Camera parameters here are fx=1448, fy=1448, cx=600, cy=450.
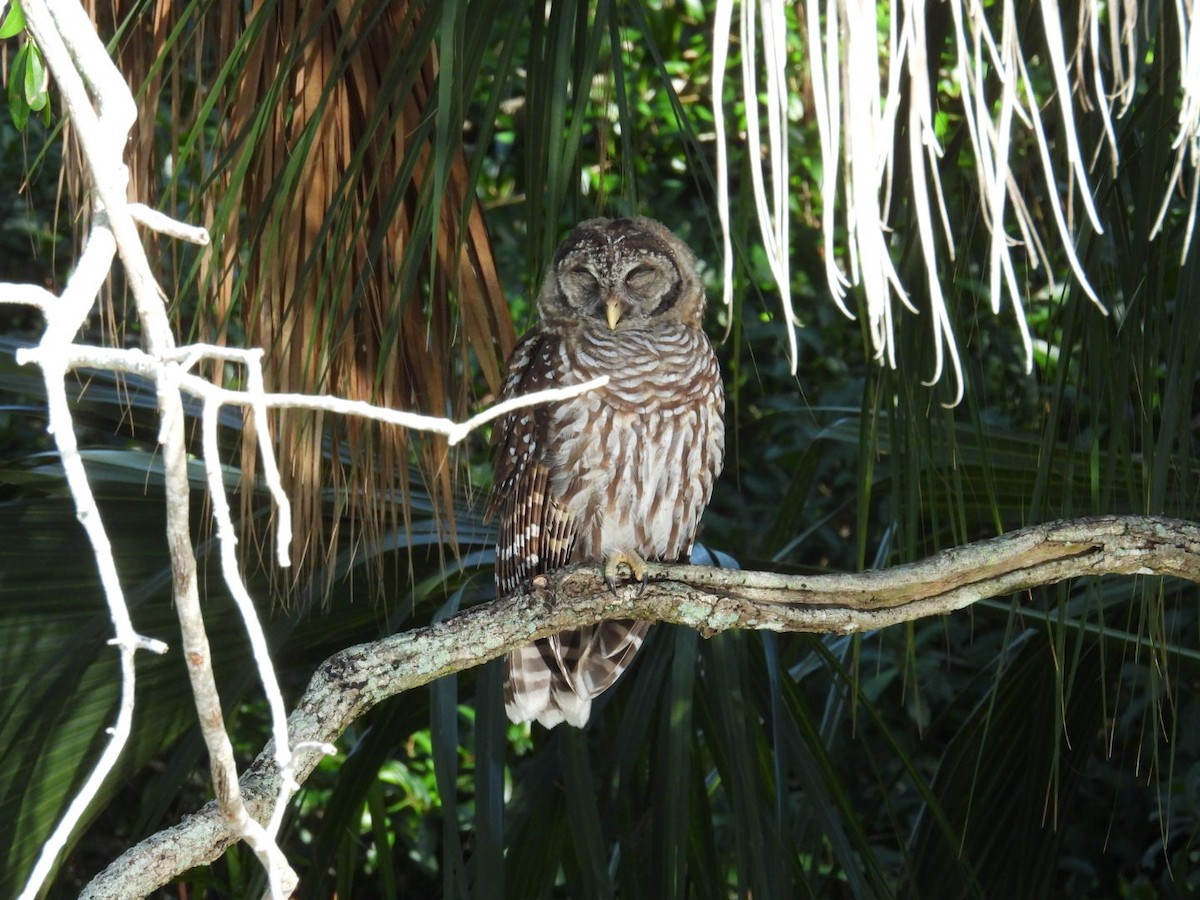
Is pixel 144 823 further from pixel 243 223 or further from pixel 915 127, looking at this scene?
pixel 915 127

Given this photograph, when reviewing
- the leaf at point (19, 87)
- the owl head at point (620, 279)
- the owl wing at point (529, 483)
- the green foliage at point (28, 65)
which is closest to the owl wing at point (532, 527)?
the owl wing at point (529, 483)

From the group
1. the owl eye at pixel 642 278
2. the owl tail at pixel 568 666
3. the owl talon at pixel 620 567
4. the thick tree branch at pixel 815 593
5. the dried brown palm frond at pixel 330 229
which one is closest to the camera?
the dried brown palm frond at pixel 330 229

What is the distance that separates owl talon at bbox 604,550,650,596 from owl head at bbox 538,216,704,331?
0.75 meters

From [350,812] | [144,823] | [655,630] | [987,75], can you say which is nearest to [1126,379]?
[987,75]

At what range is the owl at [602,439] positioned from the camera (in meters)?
3.23

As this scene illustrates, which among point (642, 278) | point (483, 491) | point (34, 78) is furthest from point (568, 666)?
point (34, 78)

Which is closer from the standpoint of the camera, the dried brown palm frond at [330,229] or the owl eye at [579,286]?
the dried brown palm frond at [330,229]

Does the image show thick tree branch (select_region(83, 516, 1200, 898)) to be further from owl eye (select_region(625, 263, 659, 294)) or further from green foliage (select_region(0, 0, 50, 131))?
owl eye (select_region(625, 263, 659, 294))

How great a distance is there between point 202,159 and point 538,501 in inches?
49.8

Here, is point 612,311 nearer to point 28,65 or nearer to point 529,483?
point 529,483

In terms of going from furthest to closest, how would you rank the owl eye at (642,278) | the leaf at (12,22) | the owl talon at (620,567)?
the owl eye at (642,278)
the owl talon at (620,567)
the leaf at (12,22)

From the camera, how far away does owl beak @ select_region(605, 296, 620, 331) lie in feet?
10.9

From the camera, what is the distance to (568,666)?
127 inches

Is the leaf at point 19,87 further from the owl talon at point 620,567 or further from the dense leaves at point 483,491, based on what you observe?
the owl talon at point 620,567
